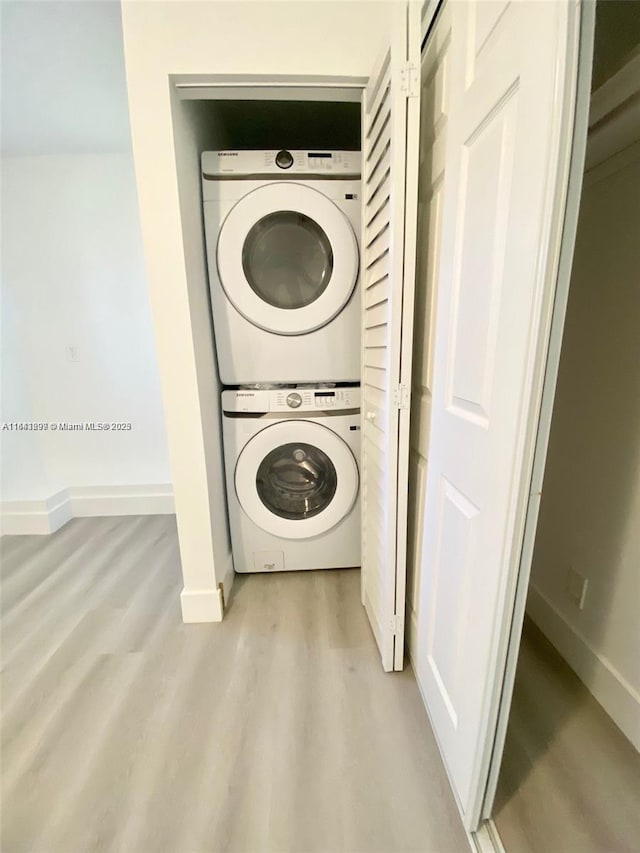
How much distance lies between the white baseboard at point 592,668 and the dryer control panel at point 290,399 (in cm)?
110

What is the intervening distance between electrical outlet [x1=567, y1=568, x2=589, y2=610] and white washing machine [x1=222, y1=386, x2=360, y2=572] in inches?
33.3

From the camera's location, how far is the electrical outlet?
49.4 inches

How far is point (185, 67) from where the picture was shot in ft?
3.70

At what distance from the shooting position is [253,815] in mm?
929

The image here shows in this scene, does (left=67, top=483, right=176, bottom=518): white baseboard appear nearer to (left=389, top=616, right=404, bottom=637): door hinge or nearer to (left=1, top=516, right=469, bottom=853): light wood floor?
(left=1, top=516, right=469, bottom=853): light wood floor

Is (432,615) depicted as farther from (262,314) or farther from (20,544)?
(20,544)

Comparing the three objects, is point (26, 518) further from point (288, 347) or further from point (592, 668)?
point (592, 668)

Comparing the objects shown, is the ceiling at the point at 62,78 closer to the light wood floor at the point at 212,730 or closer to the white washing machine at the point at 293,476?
the white washing machine at the point at 293,476

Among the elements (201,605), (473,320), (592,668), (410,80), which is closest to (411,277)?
(473,320)

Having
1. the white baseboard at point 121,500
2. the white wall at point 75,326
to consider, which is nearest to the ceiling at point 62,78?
the white wall at point 75,326

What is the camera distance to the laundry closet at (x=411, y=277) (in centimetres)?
62

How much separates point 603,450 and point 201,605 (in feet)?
5.18

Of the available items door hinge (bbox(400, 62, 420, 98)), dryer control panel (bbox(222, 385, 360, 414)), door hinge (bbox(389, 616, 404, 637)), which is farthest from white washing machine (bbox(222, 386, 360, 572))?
door hinge (bbox(400, 62, 420, 98))

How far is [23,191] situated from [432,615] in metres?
2.99
